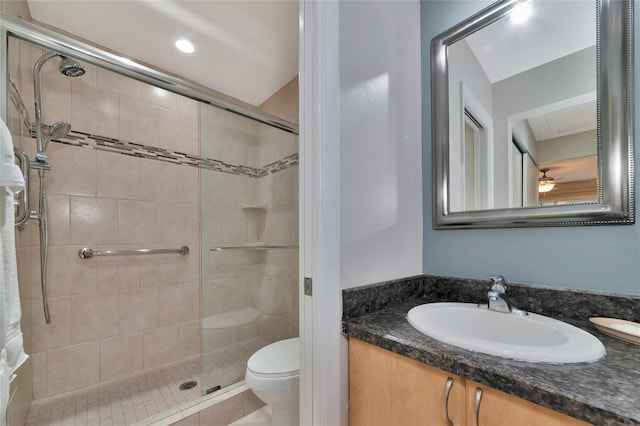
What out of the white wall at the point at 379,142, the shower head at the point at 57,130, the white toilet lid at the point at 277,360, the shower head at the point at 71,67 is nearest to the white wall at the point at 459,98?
the white wall at the point at 379,142

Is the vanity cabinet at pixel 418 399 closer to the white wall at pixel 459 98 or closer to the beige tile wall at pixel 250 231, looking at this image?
the white wall at pixel 459 98

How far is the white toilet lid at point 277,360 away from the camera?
129cm

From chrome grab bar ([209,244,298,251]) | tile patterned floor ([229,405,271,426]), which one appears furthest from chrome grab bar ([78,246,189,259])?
tile patterned floor ([229,405,271,426])

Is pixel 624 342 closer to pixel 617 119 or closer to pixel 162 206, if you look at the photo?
pixel 617 119

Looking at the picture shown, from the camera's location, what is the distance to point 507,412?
559mm

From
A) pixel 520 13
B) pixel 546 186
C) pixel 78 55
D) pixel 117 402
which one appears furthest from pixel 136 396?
→ pixel 520 13

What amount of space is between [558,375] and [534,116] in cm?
95

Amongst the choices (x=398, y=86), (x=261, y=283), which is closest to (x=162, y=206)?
(x=261, y=283)

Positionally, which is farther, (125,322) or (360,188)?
(125,322)

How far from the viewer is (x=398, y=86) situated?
1188 millimetres

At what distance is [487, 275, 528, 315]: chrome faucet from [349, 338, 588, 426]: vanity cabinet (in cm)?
41

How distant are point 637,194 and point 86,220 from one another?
2801 mm

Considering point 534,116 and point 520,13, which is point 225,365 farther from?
point 520,13

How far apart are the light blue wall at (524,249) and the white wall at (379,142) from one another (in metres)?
0.05
